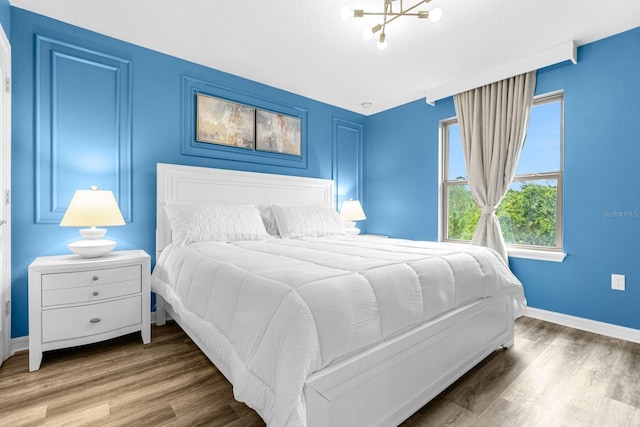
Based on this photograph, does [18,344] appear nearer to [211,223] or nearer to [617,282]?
[211,223]

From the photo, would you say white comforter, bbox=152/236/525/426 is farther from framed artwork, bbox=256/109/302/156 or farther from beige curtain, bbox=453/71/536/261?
framed artwork, bbox=256/109/302/156

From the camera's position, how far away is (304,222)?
3.17 meters

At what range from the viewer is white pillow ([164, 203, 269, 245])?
8.22 ft

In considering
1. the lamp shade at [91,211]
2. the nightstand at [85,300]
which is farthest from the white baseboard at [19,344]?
the lamp shade at [91,211]

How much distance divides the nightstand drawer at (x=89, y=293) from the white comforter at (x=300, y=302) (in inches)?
16.8

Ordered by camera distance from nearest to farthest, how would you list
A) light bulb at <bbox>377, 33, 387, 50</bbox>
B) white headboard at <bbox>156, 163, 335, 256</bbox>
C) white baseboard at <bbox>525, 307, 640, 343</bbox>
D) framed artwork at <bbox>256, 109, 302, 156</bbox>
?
light bulb at <bbox>377, 33, 387, 50</bbox> < white baseboard at <bbox>525, 307, 640, 343</bbox> < white headboard at <bbox>156, 163, 335, 256</bbox> < framed artwork at <bbox>256, 109, 302, 156</bbox>

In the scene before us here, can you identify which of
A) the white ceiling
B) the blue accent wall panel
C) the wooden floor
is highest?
the white ceiling

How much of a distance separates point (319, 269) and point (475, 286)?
109 centimetres

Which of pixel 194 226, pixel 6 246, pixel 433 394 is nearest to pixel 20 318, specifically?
pixel 6 246

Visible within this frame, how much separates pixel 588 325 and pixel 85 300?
4008 mm

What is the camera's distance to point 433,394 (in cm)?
162

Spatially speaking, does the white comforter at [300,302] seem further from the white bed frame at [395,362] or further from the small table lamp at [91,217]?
the small table lamp at [91,217]

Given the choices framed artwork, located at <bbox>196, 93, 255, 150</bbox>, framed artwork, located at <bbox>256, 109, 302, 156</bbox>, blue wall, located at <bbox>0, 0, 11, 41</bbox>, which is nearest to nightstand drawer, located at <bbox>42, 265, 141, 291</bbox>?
framed artwork, located at <bbox>196, 93, 255, 150</bbox>

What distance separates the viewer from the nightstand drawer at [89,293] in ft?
6.52
